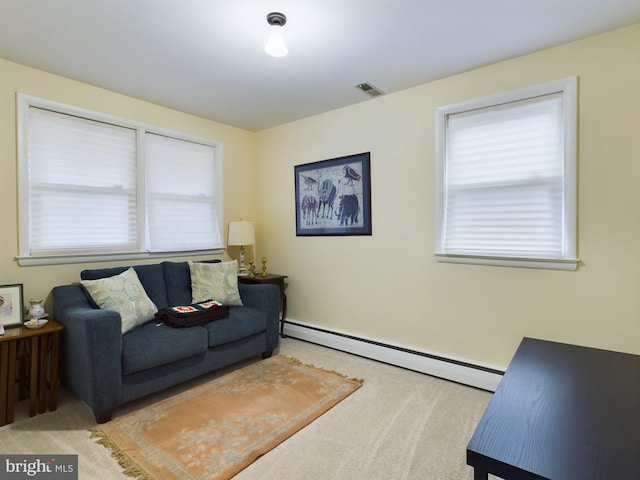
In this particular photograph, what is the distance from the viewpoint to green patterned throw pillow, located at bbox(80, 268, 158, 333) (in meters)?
2.45

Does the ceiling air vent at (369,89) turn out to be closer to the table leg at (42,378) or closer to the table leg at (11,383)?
the table leg at (42,378)

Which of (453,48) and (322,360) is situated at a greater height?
(453,48)

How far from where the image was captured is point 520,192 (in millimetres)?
2486

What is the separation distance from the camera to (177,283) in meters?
3.16

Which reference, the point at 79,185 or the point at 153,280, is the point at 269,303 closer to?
the point at 153,280

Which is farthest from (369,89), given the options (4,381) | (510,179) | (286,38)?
(4,381)

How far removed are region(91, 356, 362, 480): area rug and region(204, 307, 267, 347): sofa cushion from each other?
337mm

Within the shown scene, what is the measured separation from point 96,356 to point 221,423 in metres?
0.87

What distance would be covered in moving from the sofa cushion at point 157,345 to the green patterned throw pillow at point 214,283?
0.54m

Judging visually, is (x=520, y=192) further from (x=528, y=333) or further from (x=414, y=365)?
(x=414, y=365)

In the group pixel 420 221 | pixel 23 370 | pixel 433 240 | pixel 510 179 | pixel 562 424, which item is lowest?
pixel 23 370

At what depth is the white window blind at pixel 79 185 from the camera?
264cm

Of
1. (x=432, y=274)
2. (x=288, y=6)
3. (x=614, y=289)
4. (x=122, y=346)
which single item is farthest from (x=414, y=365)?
(x=288, y=6)

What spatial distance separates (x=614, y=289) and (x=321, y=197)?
2515mm
